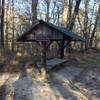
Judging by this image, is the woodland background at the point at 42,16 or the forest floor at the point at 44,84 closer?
the forest floor at the point at 44,84

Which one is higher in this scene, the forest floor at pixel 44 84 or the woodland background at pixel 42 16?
the woodland background at pixel 42 16

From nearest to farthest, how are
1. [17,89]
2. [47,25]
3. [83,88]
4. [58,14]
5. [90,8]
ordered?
1. [17,89]
2. [83,88]
3. [47,25]
4. [58,14]
5. [90,8]

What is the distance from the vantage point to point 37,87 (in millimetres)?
11781

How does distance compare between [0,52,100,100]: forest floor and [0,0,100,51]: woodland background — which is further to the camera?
[0,0,100,51]: woodland background

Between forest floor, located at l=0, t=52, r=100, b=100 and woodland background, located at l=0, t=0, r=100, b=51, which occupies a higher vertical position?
woodland background, located at l=0, t=0, r=100, b=51

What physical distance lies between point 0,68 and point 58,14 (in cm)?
3006

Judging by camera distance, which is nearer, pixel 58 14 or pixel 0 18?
pixel 0 18

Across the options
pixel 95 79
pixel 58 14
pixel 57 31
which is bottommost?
pixel 95 79

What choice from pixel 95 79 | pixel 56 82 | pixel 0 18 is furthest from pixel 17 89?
pixel 0 18

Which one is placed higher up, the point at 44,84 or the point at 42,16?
the point at 42,16

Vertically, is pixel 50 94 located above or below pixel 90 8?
below

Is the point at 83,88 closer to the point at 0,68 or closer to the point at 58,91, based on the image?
the point at 58,91

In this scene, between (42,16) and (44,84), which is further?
(42,16)

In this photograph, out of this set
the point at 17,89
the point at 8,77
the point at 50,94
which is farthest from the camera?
the point at 8,77
